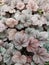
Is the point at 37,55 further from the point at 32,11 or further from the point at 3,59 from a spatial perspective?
the point at 32,11

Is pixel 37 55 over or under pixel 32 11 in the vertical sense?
under

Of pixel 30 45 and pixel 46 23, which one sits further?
pixel 46 23

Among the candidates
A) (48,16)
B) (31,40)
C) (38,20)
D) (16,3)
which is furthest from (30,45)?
(16,3)

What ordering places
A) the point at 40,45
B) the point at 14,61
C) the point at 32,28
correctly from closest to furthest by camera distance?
the point at 14,61
the point at 40,45
the point at 32,28

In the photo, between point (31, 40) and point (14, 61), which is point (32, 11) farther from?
point (14, 61)

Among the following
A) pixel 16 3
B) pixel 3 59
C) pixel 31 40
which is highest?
pixel 16 3

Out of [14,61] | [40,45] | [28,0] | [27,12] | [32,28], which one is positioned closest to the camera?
[14,61]
